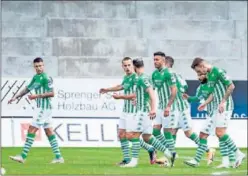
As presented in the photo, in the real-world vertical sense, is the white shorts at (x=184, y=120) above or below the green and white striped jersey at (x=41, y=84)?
below

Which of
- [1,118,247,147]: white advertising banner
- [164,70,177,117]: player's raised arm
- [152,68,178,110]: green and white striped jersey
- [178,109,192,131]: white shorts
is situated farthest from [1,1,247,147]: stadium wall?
[164,70,177,117]: player's raised arm

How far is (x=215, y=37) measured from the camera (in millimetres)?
25547

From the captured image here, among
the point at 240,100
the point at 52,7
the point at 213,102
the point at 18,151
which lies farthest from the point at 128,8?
the point at 213,102

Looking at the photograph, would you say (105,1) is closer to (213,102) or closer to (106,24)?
(106,24)

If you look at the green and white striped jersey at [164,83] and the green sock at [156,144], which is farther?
the green and white striped jersey at [164,83]

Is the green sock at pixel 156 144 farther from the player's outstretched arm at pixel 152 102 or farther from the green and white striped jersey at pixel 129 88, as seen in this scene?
the player's outstretched arm at pixel 152 102

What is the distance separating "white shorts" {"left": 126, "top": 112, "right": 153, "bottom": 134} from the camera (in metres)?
14.0

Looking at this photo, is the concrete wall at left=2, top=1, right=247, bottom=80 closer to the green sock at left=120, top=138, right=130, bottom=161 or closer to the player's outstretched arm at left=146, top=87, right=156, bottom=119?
the green sock at left=120, top=138, right=130, bottom=161

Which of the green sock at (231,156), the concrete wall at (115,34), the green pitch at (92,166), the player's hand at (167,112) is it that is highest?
the concrete wall at (115,34)

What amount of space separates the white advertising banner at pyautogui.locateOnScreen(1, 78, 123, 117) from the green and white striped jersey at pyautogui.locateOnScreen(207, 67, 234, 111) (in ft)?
24.7

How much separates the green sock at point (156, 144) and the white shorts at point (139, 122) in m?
0.29

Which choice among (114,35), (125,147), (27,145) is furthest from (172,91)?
(114,35)

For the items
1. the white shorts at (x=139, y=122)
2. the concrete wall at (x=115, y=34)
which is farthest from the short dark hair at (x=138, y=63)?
the concrete wall at (x=115, y=34)

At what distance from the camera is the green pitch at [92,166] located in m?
13.3
